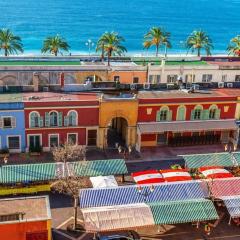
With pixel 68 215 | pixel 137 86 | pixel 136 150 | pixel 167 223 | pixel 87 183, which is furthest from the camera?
pixel 137 86

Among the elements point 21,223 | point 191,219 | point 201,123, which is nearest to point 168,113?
point 201,123

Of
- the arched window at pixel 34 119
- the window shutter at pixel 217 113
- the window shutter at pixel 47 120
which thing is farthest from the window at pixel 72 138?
the window shutter at pixel 217 113

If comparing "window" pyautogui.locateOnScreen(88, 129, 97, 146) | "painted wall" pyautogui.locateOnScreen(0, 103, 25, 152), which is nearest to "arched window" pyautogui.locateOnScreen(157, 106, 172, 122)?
"window" pyautogui.locateOnScreen(88, 129, 97, 146)

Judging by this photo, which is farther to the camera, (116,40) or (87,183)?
(116,40)

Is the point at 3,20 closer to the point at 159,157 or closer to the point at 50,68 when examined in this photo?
the point at 50,68

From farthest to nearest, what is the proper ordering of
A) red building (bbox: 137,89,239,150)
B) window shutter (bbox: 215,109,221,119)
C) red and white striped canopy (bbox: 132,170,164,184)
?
window shutter (bbox: 215,109,221,119), red building (bbox: 137,89,239,150), red and white striped canopy (bbox: 132,170,164,184)

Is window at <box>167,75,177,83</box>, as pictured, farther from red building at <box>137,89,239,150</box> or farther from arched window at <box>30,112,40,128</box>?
arched window at <box>30,112,40,128</box>

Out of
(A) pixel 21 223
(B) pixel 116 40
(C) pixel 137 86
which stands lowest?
(A) pixel 21 223
